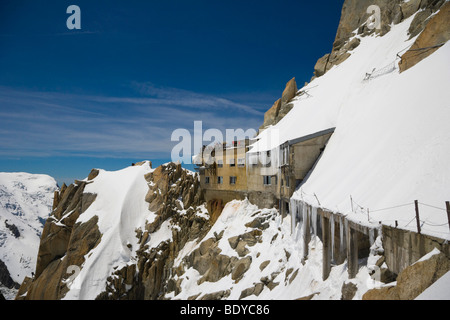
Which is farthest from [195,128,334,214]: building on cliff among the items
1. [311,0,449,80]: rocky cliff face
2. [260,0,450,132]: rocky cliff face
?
[311,0,449,80]: rocky cliff face

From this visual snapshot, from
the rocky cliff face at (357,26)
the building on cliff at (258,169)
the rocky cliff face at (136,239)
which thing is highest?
the rocky cliff face at (357,26)

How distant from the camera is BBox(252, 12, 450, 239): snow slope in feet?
40.8

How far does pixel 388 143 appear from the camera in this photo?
18.0m

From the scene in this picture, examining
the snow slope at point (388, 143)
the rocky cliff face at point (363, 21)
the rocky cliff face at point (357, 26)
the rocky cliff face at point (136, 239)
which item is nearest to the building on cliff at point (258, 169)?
the snow slope at point (388, 143)

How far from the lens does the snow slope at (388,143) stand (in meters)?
12.4

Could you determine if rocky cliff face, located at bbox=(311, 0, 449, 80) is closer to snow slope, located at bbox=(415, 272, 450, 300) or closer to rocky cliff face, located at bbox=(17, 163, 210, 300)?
snow slope, located at bbox=(415, 272, 450, 300)

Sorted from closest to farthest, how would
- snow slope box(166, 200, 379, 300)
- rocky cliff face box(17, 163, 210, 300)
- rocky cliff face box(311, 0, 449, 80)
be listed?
snow slope box(166, 200, 379, 300), rocky cliff face box(311, 0, 449, 80), rocky cliff face box(17, 163, 210, 300)

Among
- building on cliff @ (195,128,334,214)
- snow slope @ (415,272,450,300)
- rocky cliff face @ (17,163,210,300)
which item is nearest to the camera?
snow slope @ (415,272,450,300)

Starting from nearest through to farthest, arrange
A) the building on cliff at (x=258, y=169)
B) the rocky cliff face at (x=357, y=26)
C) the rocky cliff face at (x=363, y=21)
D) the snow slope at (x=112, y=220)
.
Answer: the building on cliff at (x=258, y=169) < the rocky cliff face at (x=363, y=21) < the rocky cliff face at (x=357, y=26) < the snow slope at (x=112, y=220)

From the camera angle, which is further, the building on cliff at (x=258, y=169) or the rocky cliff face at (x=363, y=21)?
the rocky cliff face at (x=363, y=21)

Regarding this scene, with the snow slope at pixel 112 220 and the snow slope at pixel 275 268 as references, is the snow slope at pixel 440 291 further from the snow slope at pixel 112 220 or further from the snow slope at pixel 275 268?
the snow slope at pixel 112 220

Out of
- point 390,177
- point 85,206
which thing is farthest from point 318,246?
point 85,206
